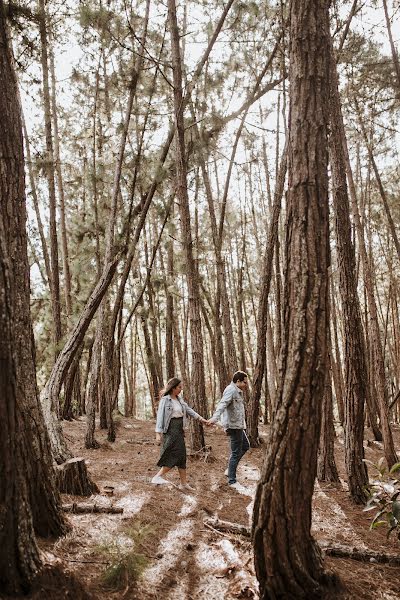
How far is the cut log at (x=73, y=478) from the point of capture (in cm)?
502

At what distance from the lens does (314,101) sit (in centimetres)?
298

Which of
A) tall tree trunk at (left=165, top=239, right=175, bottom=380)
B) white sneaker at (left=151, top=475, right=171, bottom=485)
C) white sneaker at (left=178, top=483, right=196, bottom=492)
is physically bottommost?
white sneaker at (left=178, top=483, right=196, bottom=492)

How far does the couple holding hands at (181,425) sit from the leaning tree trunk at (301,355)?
3.19m

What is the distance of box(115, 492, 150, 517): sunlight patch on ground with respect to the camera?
4705 mm

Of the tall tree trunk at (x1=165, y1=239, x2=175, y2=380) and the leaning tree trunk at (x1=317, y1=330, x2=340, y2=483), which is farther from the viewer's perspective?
the tall tree trunk at (x1=165, y1=239, x2=175, y2=380)

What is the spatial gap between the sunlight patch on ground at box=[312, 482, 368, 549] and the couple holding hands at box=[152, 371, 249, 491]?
4.11ft

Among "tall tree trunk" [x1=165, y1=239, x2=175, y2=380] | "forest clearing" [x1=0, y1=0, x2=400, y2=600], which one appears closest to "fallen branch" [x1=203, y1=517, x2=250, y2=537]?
"forest clearing" [x1=0, y1=0, x2=400, y2=600]

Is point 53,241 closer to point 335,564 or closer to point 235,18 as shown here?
point 235,18

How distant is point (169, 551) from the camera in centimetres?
388

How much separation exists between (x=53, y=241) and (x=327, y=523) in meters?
7.65

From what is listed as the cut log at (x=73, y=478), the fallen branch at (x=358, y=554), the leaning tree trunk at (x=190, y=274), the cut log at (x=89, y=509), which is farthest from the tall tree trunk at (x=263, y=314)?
the fallen branch at (x=358, y=554)

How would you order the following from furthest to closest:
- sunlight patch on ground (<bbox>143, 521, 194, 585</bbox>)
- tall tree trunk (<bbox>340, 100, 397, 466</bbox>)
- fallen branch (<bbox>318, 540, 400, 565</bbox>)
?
tall tree trunk (<bbox>340, 100, 397, 466</bbox>) → fallen branch (<bbox>318, 540, 400, 565</bbox>) → sunlight patch on ground (<bbox>143, 521, 194, 585</bbox>)

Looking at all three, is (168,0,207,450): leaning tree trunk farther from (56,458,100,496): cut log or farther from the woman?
(56,458,100,496): cut log

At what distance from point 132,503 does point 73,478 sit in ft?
2.33
